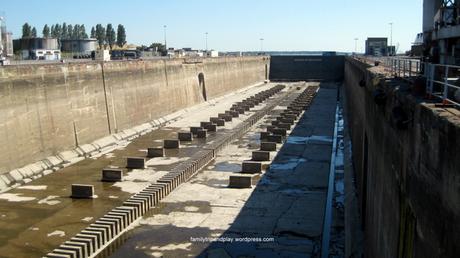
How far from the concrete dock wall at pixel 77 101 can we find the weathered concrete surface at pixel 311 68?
45123 mm

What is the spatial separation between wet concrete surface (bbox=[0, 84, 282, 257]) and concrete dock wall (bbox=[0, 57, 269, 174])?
2433mm

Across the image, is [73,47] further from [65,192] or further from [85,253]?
[85,253]

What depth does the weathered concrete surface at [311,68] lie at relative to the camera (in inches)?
3962

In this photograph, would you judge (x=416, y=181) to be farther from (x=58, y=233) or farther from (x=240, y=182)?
(x=240, y=182)

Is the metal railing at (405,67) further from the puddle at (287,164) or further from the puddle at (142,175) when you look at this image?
the puddle at (142,175)

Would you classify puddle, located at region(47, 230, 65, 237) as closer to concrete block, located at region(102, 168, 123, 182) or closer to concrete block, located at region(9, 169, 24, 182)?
concrete block, located at region(102, 168, 123, 182)

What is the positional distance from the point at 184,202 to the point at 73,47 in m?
79.5

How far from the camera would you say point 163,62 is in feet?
181

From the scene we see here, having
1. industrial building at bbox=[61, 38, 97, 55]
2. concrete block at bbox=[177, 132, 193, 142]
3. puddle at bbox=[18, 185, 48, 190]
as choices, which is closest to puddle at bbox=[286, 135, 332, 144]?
concrete block at bbox=[177, 132, 193, 142]

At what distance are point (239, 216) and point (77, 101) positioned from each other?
64.6 feet

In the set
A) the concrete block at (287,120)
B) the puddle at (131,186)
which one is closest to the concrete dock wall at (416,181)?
the puddle at (131,186)

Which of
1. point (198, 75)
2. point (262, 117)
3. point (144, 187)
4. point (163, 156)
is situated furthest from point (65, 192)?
point (198, 75)

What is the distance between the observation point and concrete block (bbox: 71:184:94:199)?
81.5 feet

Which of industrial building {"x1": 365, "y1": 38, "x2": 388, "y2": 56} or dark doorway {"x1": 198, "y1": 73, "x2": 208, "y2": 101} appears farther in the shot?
industrial building {"x1": 365, "y1": 38, "x2": 388, "y2": 56}
